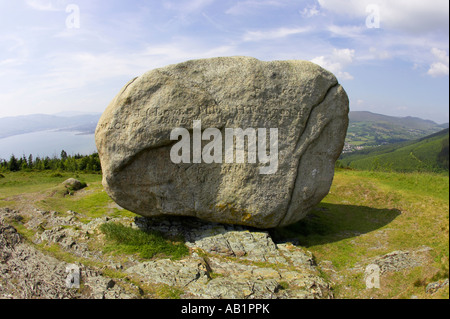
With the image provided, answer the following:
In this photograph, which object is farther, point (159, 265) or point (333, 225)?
point (333, 225)

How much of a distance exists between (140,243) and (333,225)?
10782 mm

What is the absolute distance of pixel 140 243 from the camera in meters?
11.7

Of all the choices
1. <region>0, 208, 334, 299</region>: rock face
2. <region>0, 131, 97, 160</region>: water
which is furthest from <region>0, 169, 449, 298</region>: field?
<region>0, 131, 97, 160</region>: water

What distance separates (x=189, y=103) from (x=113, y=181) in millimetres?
4666

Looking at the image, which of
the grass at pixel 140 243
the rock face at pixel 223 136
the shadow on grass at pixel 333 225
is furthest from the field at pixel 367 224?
the grass at pixel 140 243

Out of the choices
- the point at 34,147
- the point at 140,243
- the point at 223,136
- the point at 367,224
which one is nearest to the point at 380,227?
the point at 367,224

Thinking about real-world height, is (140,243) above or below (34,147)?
below

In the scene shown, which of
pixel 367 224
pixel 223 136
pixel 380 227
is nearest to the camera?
pixel 223 136

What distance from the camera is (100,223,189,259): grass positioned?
11.2 m

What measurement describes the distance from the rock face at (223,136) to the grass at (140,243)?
1.07 metres

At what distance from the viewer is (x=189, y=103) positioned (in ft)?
37.0

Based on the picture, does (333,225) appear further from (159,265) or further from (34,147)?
(34,147)

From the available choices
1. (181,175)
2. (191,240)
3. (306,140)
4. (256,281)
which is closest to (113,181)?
(181,175)

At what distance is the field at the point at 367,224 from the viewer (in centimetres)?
947
